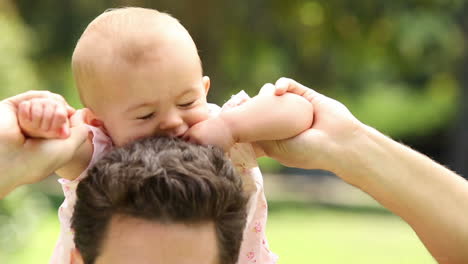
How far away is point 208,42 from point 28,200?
575cm

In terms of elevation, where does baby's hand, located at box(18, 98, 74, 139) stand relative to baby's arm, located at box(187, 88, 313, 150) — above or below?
above

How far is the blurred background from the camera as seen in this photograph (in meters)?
12.7

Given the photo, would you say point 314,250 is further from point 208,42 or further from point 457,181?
point 457,181

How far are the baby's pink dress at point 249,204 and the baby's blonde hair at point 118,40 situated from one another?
0.19m

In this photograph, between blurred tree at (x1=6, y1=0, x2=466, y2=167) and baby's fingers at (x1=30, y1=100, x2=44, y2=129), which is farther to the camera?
blurred tree at (x1=6, y1=0, x2=466, y2=167)

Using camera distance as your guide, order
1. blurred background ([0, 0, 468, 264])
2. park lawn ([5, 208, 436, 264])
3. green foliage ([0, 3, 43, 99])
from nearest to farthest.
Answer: green foliage ([0, 3, 43, 99])
blurred background ([0, 0, 468, 264])
park lawn ([5, 208, 436, 264])

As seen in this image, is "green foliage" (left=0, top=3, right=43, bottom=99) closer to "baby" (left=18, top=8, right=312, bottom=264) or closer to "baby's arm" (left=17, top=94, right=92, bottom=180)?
"baby" (left=18, top=8, right=312, bottom=264)

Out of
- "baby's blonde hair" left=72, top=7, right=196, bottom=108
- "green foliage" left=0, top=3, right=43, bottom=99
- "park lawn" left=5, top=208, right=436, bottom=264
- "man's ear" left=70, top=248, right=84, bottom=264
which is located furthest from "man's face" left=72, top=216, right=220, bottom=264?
"park lawn" left=5, top=208, right=436, bottom=264

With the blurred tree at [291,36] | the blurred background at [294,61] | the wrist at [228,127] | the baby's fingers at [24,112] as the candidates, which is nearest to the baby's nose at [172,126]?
the wrist at [228,127]

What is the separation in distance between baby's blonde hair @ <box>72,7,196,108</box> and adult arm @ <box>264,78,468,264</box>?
42 centimetres

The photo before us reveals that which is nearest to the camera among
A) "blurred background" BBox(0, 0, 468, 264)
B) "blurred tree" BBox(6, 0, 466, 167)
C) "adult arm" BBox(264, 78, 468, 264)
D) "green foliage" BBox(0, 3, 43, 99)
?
"adult arm" BBox(264, 78, 468, 264)

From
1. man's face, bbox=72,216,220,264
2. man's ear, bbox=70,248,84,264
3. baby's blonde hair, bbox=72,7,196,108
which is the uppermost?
baby's blonde hair, bbox=72,7,196,108

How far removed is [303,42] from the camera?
20.0 meters

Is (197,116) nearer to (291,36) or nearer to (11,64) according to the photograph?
(11,64)
